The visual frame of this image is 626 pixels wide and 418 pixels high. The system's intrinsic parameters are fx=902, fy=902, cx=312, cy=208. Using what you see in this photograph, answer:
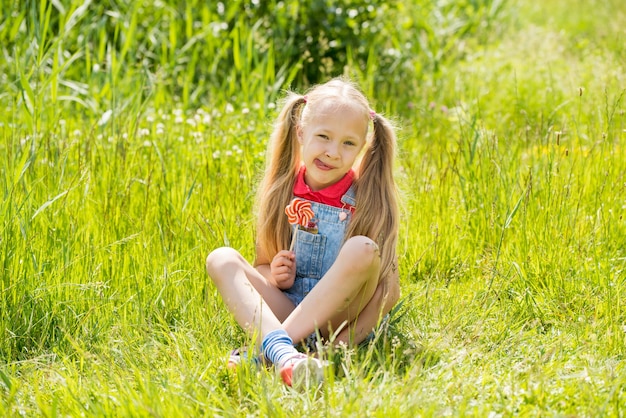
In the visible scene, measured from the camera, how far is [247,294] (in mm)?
2836

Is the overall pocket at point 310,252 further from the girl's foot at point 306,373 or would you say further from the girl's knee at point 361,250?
the girl's foot at point 306,373

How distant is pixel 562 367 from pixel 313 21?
11.3 ft

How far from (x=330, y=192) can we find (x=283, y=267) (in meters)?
0.29

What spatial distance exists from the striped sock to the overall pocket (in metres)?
0.35

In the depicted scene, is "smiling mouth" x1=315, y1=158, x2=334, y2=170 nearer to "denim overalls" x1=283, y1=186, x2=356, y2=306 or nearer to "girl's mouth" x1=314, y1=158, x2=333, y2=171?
"girl's mouth" x1=314, y1=158, x2=333, y2=171

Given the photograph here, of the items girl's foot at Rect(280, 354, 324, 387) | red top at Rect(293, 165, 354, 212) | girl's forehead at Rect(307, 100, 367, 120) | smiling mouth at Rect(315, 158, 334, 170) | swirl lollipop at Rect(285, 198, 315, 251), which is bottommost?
girl's foot at Rect(280, 354, 324, 387)

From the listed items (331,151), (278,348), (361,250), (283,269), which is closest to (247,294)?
(283,269)

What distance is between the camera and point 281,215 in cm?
307

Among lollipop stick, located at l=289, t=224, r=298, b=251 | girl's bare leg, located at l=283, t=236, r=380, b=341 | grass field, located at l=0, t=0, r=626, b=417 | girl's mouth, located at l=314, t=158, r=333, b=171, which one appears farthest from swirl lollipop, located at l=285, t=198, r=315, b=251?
grass field, located at l=0, t=0, r=626, b=417

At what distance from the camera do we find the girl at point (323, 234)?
2.75 meters

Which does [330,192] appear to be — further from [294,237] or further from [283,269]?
[283,269]

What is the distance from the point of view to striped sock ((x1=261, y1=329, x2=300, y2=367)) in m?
2.57

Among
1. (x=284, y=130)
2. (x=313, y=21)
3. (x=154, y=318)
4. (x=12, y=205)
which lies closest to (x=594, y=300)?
(x=284, y=130)

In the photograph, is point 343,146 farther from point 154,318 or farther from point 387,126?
point 154,318
